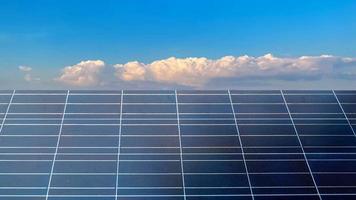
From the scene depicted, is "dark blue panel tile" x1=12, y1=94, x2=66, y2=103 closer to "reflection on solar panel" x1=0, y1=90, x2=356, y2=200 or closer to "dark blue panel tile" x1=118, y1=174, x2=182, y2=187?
"reflection on solar panel" x1=0, y1=90, x2=356, y2=200

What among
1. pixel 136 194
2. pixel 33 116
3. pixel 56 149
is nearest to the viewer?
pixel 136 194

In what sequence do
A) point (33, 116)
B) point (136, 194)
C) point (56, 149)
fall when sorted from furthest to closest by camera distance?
1. point (33, 116)
2. point (56, 149)
3. point (136, 194)

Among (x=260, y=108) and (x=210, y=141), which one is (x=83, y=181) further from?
(x=260, y=108)

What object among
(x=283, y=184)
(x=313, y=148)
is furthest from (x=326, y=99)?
(x=283, y=184)

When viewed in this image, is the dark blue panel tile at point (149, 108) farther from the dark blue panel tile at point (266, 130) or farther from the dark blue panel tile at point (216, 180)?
the dark blue panel tile at point (216, 180)

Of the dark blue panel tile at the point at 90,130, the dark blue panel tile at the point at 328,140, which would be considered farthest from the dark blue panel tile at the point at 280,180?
the dark blue panel tile at the point at 90,130

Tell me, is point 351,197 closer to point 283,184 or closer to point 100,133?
point 283,184

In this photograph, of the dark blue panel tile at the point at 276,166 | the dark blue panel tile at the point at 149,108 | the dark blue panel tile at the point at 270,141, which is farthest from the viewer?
the dark blue panel tile at the point at 149,108

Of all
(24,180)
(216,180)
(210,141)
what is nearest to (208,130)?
(210,141)
